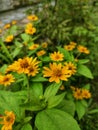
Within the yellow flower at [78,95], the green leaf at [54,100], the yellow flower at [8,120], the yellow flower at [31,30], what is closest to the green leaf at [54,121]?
the green leaf at [54,100]

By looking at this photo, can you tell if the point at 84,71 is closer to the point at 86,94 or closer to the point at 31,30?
the point at 86,94

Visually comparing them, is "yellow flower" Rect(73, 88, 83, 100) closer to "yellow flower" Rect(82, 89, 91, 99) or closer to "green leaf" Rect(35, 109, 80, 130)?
"yellow flower" Rect(82, 89, 91, 99)

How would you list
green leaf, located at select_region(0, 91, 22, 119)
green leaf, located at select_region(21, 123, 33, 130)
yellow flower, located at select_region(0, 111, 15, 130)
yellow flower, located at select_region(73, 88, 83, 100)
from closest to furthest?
1. yellow flower, located at select_region(0, 111, 15, 130)
2. green leaf, located at select_region(21, 123, 33, 130)
3. green leaf, located at select_region(0, 91, 22, 119)
4. yellow flower, located at select_region(73, 88, 83, 100)

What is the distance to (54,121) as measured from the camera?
6.29 feet

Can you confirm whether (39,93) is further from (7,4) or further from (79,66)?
(7,4)

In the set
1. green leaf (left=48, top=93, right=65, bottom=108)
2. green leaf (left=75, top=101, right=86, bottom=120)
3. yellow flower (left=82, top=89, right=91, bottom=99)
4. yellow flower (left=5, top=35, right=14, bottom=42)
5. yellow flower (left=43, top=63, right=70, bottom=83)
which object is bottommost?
yellow flower (left=82, top=89, right=91, bottom=99)

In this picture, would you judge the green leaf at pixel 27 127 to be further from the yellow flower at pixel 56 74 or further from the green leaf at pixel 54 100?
the yellow flower at pixel 56 74

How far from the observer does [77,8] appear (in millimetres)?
3555

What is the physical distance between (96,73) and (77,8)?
84 cm

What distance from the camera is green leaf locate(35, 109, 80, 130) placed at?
187 centimetres

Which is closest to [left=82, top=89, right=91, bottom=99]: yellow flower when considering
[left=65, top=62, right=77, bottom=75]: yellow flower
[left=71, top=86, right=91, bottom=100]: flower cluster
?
[left=71, top=86, right=91, bottom=100]: flower cluster

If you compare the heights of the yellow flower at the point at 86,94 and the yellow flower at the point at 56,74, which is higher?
the yellow flower at the point at 56,74

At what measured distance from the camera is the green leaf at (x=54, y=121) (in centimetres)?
187

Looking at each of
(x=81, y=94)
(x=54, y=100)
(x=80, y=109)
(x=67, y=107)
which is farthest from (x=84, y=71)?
(x=54, y=100)
